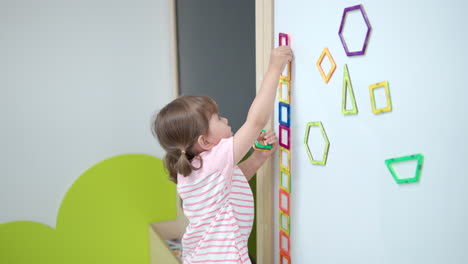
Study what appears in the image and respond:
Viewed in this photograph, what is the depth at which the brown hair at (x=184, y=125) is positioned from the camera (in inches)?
39.3

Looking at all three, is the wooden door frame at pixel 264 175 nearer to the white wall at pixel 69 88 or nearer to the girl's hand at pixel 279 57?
the girl's hand at pixel 279 57

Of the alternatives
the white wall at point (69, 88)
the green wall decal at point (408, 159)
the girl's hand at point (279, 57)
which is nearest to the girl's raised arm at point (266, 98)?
the girl's hand at point (279, 57)

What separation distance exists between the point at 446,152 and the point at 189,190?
0.60m

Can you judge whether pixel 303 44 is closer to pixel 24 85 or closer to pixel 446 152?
pixel 446 152

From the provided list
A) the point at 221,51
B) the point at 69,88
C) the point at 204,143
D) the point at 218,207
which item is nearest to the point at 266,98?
the point at 204,143

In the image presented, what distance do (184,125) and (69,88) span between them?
0.87 meters

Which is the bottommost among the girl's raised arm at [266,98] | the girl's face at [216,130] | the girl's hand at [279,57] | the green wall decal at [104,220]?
the green wall decal at [104,220]

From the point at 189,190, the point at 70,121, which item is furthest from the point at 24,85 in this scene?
the point at 189,190

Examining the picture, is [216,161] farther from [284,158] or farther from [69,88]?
[69,88]

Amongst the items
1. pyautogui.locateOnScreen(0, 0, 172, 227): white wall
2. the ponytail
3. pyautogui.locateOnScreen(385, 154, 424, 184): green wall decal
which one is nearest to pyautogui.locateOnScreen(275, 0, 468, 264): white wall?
pyautogui.locateOnScreen(385, 154, 424, 184): green wall decal

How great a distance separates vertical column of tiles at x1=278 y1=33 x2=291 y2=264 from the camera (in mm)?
974

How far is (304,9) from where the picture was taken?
884mm

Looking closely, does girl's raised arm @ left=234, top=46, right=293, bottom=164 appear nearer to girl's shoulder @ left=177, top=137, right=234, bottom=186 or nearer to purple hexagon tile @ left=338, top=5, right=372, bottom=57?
girl's shoulder @ left=177, top=137, right=234, bottom=186

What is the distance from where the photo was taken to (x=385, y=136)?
2.32 feet
